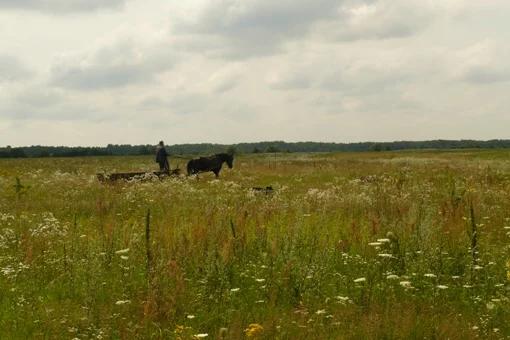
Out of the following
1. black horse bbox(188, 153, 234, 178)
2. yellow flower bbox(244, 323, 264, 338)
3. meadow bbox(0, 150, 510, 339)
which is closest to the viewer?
yellow flower bbox(244, 323, 264, 338)

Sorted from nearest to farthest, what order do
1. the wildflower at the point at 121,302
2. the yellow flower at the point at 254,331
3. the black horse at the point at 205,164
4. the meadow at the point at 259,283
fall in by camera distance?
the yellow flower at the point at 254,331, the meadow at the point at 259,283, the wildflower at the point at 121,302, the black horse at the point at 205,164

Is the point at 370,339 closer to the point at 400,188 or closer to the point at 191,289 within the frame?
the point at 191,289

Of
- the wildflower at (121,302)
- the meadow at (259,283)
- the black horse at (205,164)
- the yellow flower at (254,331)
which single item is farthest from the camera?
the black horse at (205,164)

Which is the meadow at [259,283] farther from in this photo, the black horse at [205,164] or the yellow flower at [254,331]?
the black horse at [205,164]

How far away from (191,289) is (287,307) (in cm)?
136

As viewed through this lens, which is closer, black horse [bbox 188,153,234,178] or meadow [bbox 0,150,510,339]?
meadow [bbox 0,150,510,339]

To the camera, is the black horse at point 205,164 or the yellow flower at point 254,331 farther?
Answer: the black horse at point 205,164

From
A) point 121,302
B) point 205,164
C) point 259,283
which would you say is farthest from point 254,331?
point 205,164

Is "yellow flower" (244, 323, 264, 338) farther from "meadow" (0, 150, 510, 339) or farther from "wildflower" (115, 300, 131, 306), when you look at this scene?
"wildflower" (115, 300, 131, 306)

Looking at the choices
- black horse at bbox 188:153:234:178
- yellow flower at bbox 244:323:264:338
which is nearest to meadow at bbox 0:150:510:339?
yellow flower at bbox 244:323:264:338

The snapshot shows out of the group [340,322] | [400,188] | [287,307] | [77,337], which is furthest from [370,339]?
[400,188]

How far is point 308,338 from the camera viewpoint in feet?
17.9

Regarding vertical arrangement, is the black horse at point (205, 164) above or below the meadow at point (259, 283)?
above

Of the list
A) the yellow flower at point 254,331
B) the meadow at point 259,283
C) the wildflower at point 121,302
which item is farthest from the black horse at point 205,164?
the yellow flower at point 254,331
